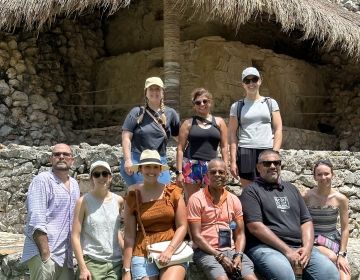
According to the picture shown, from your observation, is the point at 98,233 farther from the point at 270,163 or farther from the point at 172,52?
the point at 172,52

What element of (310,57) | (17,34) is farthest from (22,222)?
(310,57)

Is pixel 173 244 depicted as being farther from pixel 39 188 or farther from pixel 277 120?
pixel 277 120

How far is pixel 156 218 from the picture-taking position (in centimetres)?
402

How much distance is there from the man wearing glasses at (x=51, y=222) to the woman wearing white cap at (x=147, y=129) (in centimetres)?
65

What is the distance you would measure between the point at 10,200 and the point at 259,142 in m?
3.15

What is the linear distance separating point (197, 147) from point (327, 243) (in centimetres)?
128

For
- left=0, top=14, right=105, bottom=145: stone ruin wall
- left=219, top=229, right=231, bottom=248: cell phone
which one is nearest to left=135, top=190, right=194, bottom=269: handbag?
left=219, top=229, right=231, bottom=248: cell phone

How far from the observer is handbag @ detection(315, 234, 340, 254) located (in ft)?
14.9

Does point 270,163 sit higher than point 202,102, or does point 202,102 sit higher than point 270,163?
point 202,102

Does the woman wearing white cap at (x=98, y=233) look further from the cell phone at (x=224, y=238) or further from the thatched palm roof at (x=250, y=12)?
the thatched palm roof at (x=250, y=12)

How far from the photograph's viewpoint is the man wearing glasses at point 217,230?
4059 millimetres

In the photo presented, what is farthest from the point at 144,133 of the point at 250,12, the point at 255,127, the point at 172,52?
the point at 172,52

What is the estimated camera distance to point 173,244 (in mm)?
3953

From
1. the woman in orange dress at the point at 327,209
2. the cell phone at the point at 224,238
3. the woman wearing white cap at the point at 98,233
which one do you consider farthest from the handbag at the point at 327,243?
the woman wearing white cap at the point at 98,233
